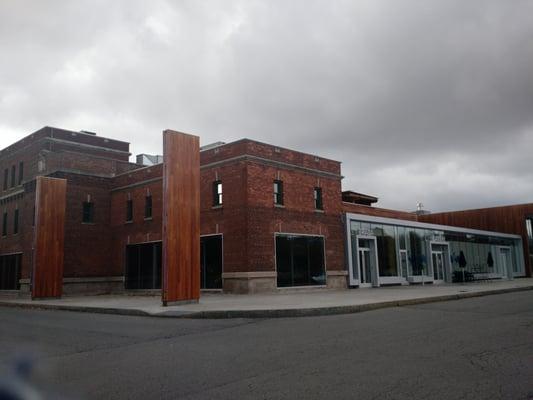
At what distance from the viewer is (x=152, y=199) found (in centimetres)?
3033

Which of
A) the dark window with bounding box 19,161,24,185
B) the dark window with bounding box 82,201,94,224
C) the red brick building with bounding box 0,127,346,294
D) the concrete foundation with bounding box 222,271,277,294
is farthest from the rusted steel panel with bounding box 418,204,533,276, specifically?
the dark window with bounding box 19,161,24,185

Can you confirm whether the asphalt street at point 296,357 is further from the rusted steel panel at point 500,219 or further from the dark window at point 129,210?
the rusted steel panel at point 500,219

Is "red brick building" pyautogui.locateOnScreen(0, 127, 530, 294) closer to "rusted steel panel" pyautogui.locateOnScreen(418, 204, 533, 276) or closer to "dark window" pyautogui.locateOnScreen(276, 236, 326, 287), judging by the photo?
"dark window" pyautogui.locateOnScreen(276, 236, 326, 287)

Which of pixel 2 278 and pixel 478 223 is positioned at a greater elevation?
pixel 478 223

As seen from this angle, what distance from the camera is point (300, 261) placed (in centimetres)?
2684

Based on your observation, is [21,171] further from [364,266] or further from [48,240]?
[364,266]

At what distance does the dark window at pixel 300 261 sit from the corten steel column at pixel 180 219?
7771 mm

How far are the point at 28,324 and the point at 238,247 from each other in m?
12.0

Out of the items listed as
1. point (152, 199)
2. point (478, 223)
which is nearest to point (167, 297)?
point (152, 199)

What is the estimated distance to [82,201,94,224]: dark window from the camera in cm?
3228

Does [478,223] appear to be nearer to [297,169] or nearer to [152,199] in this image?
[297,169]

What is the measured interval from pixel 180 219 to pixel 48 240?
10754 millimetres

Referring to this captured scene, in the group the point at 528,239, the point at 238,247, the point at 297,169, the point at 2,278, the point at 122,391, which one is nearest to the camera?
the point at 122,391

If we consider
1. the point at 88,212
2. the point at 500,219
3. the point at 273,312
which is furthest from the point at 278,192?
the point at 500,219
